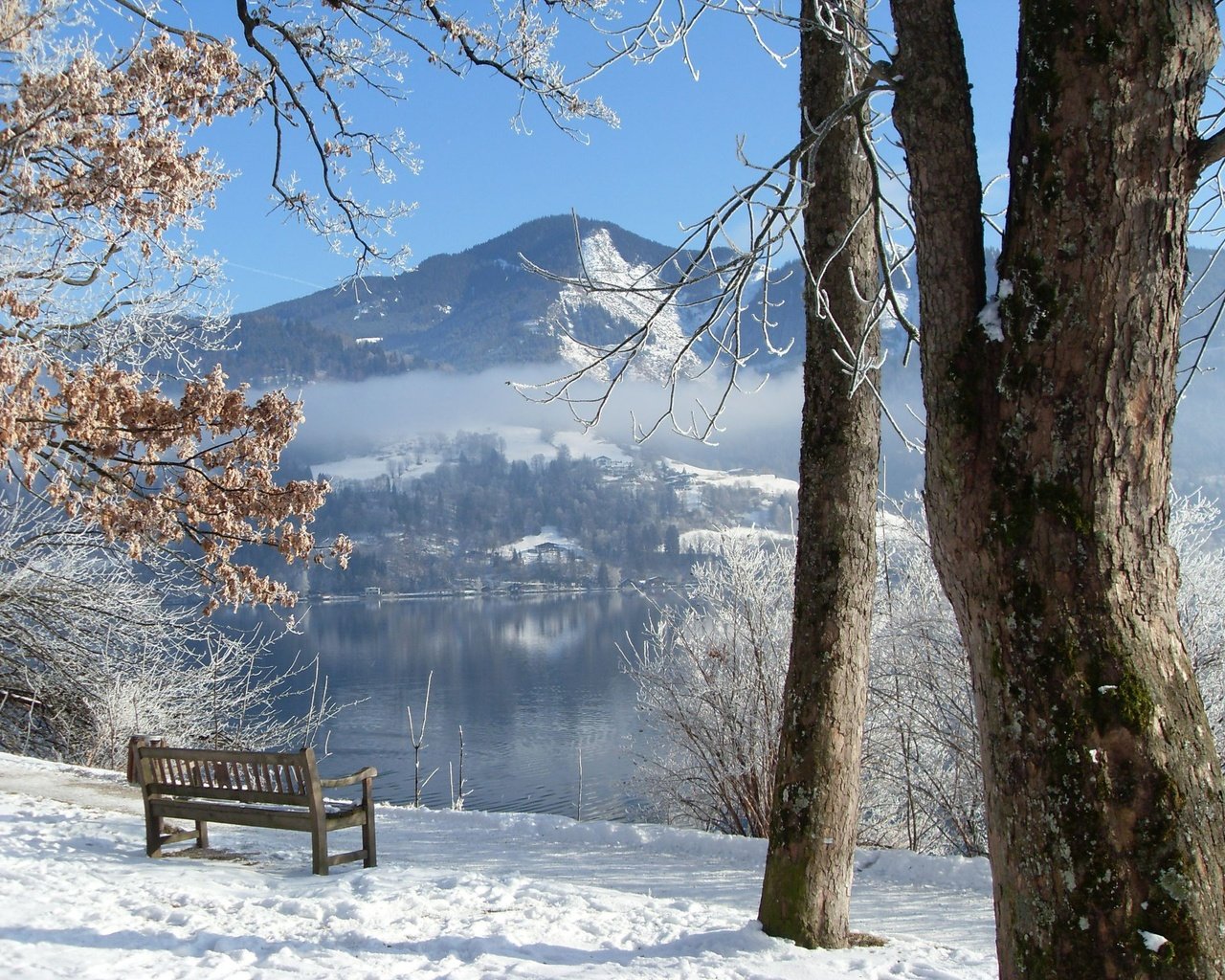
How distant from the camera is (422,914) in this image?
5352 mm

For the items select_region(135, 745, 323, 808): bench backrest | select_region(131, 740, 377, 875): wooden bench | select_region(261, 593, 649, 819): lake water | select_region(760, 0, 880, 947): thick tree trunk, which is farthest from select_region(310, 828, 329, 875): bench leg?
select_region(261, 593, 649, 819): lake water

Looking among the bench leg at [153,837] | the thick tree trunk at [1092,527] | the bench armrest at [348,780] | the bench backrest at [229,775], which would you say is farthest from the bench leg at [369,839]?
the thick tree trunk at [1092,527]

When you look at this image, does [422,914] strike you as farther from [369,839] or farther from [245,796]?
[245,796]

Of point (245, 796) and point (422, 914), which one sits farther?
point (245, 796)

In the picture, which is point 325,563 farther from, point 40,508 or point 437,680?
point 437,680

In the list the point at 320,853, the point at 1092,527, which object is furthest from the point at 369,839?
the point at 1092,527

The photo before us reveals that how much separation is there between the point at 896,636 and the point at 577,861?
9.00 metres

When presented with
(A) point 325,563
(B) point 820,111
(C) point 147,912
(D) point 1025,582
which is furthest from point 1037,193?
(A) point 325,563

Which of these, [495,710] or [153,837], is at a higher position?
[153,837]

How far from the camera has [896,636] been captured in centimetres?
1647

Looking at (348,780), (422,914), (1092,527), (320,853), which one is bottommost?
(320,853)

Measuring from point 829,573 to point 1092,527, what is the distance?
9.19 ft

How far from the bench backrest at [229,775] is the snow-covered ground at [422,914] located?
1.45 ft

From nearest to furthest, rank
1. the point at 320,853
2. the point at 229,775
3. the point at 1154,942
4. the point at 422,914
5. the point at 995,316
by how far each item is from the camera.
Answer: the point at 1154,942 → the point at 995,316 → the point at 422,914 → the point at 320,853 → the point at 229,775
